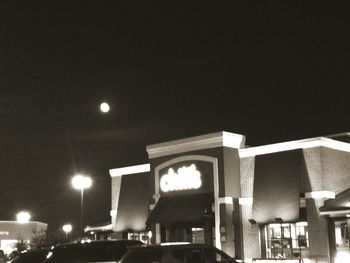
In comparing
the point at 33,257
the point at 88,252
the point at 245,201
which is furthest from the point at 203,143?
the point at 88,252

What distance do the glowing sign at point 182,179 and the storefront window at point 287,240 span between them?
15.7 ft

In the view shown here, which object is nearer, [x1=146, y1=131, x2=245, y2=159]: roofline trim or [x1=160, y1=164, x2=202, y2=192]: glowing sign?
[x1=146, y1=131, x2=245, y2=159]: roofline trim

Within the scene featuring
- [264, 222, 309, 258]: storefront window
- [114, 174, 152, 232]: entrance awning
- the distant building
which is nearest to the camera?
[264, 222, 309, 258]: storefront window

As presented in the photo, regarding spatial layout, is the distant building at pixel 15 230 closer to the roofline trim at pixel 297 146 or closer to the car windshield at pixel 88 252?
the roofline trim at pixel 297 146

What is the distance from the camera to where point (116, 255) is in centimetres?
1898

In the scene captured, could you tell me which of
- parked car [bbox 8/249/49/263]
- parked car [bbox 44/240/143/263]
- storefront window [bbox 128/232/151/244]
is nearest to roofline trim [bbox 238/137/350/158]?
storefront window [bbox 128/232/151/244]

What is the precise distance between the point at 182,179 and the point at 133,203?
18.4ft

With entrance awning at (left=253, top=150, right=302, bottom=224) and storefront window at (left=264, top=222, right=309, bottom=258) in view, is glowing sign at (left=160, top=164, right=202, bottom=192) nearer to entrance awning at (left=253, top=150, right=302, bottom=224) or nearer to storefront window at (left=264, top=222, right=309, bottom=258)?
entrance awning at (left=253, top=150, right=302, bottom=224)

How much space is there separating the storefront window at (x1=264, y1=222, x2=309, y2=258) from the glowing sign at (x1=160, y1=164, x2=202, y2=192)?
15.7 feet

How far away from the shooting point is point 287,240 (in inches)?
1163

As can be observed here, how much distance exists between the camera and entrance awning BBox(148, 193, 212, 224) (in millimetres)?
30547

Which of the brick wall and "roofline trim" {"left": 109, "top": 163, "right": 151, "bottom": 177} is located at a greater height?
"roofline trim" {"left": 109, "top": 163, "right": 151, "bottom": 177}

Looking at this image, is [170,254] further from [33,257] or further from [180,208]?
[180,208]

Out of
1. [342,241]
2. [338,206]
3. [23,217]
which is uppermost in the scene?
[23,217]
